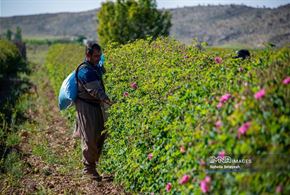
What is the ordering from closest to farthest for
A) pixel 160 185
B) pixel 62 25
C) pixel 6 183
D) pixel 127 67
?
1. pixel 160 185
2. pixel 6 183
3. pixel 127 67
4. pixel 62 25

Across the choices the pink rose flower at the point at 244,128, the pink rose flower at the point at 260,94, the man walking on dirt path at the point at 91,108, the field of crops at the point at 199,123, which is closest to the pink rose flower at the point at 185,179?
the field of crops at the point at 199,123

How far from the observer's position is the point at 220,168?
3.69m

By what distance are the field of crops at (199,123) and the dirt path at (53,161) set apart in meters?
0.47

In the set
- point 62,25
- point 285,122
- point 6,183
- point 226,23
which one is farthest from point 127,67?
point 62,25

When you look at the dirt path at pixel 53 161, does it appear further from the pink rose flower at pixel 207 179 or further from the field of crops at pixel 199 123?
the pink rose flower at pixel 207 179

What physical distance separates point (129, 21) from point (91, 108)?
3515 centimetres

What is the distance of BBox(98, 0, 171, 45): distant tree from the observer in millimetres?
41906

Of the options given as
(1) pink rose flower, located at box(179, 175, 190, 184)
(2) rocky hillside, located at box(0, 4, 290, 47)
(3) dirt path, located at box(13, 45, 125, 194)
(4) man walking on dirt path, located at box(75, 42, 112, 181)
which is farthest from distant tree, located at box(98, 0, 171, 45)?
(1) pink rose flower, located at box(179, 175, 190, 184)

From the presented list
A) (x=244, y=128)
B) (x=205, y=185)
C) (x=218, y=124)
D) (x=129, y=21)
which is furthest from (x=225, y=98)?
(x=129, y=21)

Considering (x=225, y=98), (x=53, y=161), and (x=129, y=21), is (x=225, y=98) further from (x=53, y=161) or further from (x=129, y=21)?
(x=129, y=21)

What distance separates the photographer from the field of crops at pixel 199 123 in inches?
130

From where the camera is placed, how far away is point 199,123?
13.6 ft

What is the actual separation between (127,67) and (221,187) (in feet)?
15.0

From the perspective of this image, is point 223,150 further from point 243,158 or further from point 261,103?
point 261,103
